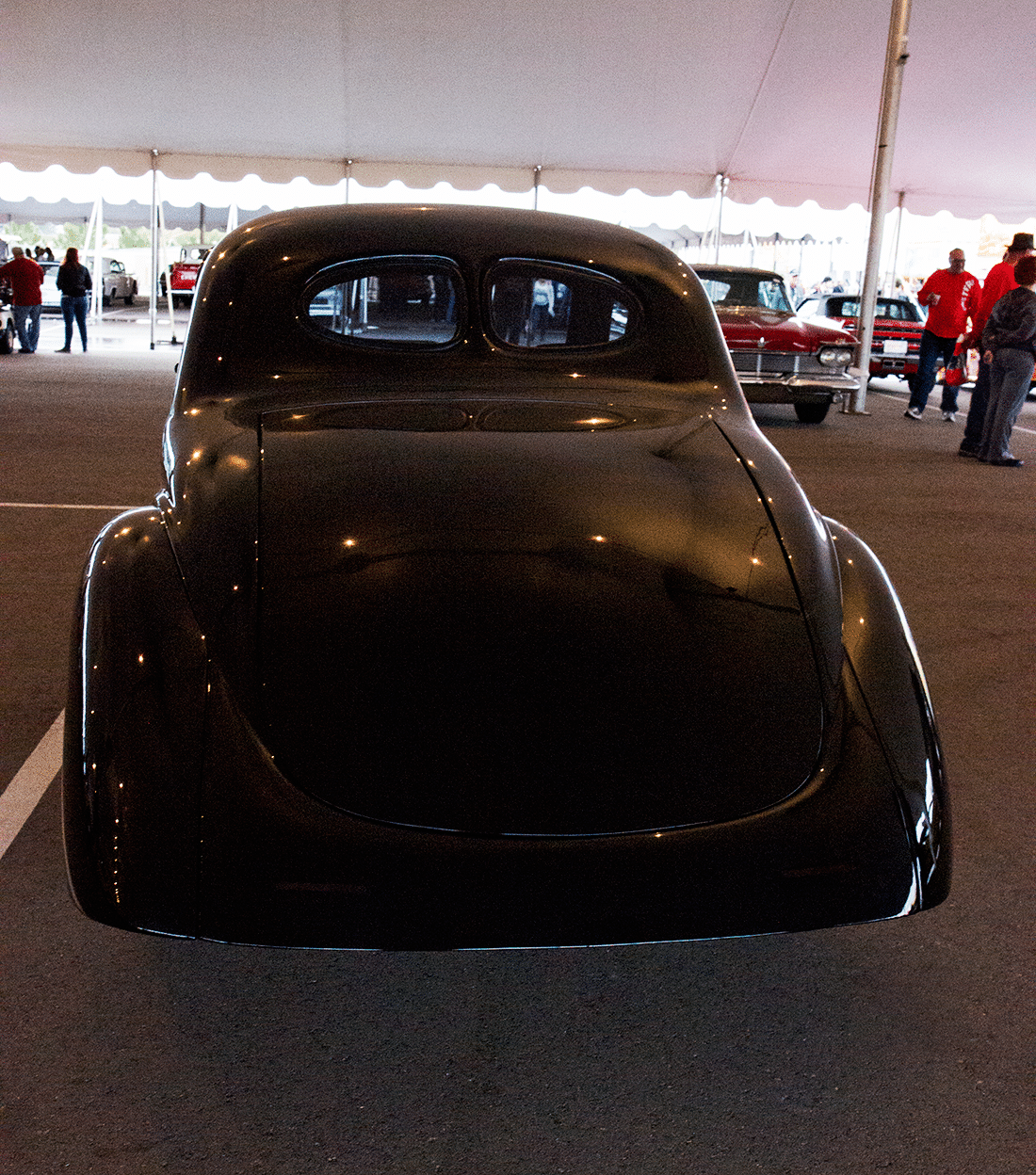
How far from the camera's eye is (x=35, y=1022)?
2.24 metres

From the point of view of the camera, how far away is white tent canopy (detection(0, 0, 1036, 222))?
1545 centimetres

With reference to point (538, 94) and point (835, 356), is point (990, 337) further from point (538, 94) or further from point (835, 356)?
point (538, 94)

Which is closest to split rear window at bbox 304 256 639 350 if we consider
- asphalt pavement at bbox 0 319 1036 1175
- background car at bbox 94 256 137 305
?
asphalt pavement at bbox 0 319 1036 1175

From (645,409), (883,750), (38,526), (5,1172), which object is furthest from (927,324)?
(5,1172)

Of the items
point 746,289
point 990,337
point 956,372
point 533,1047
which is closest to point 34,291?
point 746,289

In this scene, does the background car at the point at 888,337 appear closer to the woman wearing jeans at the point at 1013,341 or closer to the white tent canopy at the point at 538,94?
the white tent canopy at the point at 538,94

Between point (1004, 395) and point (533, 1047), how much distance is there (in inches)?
343

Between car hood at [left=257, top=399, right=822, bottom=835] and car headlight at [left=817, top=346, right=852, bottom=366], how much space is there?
9.37 meters

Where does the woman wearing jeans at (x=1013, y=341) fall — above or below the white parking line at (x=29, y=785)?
above

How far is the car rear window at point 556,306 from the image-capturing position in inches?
130

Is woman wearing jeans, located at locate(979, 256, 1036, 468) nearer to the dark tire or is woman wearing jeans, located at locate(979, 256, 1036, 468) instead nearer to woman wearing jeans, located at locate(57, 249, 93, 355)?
the dark tire

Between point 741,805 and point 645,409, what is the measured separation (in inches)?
50.5

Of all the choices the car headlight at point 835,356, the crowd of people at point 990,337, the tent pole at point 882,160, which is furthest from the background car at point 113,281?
the car headlight at point 835,356

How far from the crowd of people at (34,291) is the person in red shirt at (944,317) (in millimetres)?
11991
